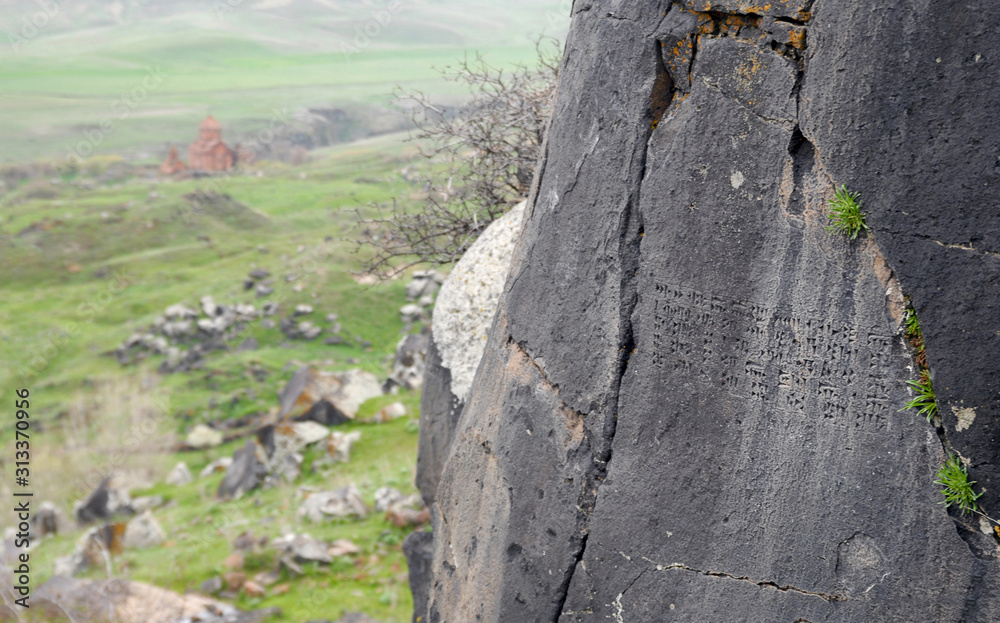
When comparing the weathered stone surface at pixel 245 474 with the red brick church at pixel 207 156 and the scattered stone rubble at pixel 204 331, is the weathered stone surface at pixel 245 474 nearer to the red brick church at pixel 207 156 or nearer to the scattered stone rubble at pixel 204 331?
the scattered stone rubble at pixel 204 331

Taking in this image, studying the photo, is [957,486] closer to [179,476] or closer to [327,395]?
[327,395]

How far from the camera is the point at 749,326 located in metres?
3.54

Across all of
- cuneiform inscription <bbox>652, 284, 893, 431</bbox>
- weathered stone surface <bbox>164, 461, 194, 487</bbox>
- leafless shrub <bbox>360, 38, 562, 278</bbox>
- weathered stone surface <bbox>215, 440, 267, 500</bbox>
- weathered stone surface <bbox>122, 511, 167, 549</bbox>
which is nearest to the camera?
cuneiform inscription <bbox>652, 284, 893, 431</bbox>

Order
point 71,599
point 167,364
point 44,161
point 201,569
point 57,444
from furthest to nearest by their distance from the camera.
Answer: point 44,161
point 167,364
point 57,444
point 201,569
point 71,599

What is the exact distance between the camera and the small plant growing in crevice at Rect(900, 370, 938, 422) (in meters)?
3.03

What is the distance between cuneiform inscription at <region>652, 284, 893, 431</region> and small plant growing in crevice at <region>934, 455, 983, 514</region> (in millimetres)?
286

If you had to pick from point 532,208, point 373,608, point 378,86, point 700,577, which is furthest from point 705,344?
point 378,86

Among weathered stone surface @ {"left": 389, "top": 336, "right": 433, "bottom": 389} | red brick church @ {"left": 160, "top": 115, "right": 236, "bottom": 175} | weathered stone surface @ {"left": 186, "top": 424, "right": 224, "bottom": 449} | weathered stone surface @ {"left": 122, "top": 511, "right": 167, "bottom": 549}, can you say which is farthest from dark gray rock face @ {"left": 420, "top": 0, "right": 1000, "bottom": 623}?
red brick church @ {"left": 160, "top": 115, "right": 236, "bottom": 175}

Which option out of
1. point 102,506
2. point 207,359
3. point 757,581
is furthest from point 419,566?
point 207,359

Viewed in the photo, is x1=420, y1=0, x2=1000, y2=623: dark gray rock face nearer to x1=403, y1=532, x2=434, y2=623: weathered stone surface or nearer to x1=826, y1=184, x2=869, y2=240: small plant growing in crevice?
x1=826, y1=184, x2=869, y2=240: small plant growing in crevice

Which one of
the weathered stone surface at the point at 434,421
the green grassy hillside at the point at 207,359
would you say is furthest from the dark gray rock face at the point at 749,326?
the green grassy hillside at the point at 207,359

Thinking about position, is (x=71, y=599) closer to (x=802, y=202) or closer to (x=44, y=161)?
(x=802, y=202)

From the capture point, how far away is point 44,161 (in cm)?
5159

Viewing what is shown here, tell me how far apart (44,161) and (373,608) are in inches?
2166
